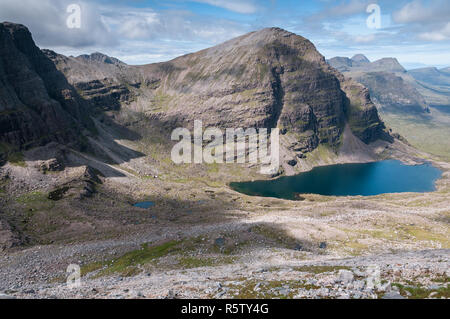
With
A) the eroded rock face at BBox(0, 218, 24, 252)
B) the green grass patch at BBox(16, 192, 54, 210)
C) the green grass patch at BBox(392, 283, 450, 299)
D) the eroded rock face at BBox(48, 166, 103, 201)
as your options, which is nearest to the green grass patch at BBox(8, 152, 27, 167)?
the green grass patch at BBox(16, 192, 54, 210)

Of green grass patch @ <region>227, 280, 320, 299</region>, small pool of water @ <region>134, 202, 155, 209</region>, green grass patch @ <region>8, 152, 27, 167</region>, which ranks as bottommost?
small pool of water @ <region>134, 202, 155, 209</region>

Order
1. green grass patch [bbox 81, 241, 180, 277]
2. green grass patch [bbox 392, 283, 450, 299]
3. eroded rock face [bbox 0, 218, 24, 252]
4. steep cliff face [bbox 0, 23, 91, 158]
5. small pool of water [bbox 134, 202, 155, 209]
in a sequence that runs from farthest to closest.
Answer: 1. steep cliff face [bbox 0, 23, 91, 158]
2. small pool of water [bbox 134, 202, 155, 209]
3. eroded rock face [bbox 0, 218, 24, 252]
4. green grass patch [bbox 81, 241, 180, 277]
5. green grass patch [bbox 392, 283, 450, 299]

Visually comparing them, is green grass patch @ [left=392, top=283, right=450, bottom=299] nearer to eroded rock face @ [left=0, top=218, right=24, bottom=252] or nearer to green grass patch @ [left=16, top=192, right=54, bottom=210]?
eroded rock face @ [left=0, top=218, right=24, bottom=252]

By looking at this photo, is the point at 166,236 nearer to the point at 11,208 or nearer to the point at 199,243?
the point at 199,243

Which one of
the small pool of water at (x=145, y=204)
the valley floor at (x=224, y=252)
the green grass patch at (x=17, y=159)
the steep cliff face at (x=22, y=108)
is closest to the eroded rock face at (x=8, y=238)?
the valley floor at (x=224, y=252)

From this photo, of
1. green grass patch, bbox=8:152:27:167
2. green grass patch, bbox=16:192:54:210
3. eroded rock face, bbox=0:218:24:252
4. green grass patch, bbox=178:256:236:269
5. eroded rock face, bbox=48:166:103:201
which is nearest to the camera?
green grass patch, bbox=178:256:236:269

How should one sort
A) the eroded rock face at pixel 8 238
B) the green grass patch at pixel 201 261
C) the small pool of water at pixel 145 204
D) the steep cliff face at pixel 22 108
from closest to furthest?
the green grass patch at pixel 201 261, the eroded rock face at pixel 8 238, the small pool of water at pixel 145 204, the steep cliff face at pixel 22 108

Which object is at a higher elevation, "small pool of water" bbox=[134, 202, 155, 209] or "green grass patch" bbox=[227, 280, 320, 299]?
"green grass patch" bbox=[227, 280, 320, 299]

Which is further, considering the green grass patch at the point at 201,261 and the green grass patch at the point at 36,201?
the green grass patch at the point at 36,201

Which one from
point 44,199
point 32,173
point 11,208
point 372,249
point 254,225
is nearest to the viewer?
point 372,249

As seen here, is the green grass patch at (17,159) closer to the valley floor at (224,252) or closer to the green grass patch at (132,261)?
the valley floor at (224,252)
